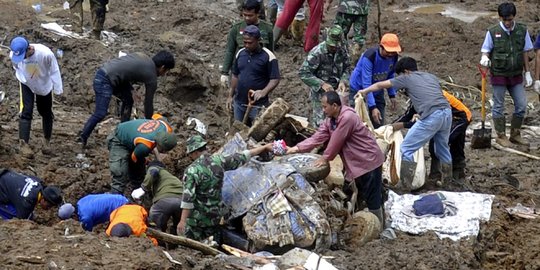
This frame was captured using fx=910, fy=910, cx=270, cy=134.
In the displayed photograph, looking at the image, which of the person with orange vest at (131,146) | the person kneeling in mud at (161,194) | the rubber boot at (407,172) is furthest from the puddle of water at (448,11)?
the person kneeling in mud at (161,194)

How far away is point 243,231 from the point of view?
8.80 m

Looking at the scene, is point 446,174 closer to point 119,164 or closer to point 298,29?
point 119,164

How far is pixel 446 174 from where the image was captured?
10.5 m

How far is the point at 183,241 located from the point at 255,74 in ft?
9.83

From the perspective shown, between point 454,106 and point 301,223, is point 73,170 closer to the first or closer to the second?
point 301,223

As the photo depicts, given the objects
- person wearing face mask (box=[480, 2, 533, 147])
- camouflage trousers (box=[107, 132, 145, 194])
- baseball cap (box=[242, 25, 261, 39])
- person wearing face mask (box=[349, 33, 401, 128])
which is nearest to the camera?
camouflage trousers (box=[107, 132, 145, 194])

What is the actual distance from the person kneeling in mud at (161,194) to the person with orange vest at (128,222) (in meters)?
0.37

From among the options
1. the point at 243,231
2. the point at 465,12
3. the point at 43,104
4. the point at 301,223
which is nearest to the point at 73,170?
the point at 43,104

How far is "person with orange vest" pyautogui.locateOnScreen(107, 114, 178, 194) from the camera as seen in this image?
365 inches

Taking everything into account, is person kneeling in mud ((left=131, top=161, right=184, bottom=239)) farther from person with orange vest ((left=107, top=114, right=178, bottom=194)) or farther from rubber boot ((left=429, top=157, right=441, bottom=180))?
rubber boot ((left=429, top=157, right=441, bottom=180))

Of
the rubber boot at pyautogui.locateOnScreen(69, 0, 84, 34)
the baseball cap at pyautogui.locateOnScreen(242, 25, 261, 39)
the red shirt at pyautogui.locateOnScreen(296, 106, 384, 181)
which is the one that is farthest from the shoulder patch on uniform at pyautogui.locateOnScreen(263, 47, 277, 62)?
the rubber boot at pyautogui.locateOnScreen(69, 0, 84, 34)

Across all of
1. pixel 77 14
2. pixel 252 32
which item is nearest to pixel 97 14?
pixel 77 14

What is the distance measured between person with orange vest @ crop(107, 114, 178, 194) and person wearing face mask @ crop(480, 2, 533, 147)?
4716 millimetres

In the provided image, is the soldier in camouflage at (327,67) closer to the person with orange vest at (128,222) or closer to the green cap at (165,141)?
the green cap at (165,141)
